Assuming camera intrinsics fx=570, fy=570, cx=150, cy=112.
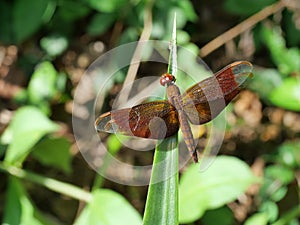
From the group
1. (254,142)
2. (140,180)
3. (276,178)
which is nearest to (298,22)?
(254,142)

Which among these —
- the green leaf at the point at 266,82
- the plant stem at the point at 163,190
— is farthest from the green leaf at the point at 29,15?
the plant stem at the point at 163,190

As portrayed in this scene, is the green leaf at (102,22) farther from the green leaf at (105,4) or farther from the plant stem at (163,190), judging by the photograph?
the plant stem at (163,190)

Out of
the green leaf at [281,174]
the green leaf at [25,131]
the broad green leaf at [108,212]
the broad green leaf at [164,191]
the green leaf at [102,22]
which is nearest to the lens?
the broad green leaf at [164,191]

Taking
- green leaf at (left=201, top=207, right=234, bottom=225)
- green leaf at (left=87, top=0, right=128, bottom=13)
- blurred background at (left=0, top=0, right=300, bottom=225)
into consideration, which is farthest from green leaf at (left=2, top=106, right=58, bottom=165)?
green leaf at (left=201, top=207, right=234, bottom=225)

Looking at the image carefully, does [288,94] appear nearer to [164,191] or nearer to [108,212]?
[108,212]

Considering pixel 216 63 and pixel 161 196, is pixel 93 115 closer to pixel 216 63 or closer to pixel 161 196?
pixel 216 63

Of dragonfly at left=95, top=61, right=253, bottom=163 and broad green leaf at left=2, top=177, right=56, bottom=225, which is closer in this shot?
dragonfly at left=95, top=61, right=253, bottom=163

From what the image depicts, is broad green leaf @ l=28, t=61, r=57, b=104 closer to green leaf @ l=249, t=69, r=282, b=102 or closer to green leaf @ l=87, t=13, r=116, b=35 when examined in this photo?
green leaf @ l=87, t=13, r=116, b=35
